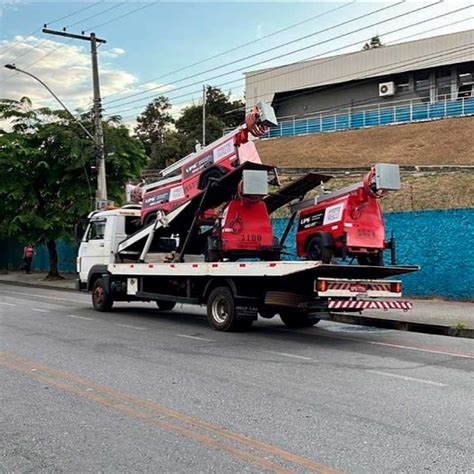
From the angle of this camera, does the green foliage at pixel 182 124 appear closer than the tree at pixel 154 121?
Yes

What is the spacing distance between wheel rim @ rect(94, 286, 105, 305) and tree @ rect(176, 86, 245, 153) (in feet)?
167

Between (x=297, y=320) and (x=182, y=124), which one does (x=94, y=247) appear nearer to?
(x=297, y=320)

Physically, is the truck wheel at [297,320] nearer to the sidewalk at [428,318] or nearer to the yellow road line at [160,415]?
the sidewalk at [428,318]

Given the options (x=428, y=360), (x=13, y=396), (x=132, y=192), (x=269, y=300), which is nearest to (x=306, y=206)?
(x=269, y=300)

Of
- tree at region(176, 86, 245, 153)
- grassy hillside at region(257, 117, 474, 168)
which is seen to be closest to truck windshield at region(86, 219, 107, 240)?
grassy hillside at region(257, 117, 474, 168)

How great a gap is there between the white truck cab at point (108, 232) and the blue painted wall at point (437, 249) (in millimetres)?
3881

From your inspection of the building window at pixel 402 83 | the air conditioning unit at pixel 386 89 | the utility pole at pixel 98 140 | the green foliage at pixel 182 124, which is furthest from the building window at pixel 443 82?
the utility pole at pixel 98 140

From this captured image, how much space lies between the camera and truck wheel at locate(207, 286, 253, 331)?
10.9m

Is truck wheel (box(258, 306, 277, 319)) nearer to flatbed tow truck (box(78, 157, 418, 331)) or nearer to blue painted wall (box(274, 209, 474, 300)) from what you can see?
flatbed tow truck (box(78, 157, 418, 331))

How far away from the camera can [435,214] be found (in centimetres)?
1608

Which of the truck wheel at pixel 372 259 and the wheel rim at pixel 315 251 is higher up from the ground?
the wheel rim at pixel 315 251

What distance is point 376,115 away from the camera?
4922 centimetres

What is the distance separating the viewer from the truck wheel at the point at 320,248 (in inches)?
410

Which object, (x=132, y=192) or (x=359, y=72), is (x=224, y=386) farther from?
(x=359, y=72)
